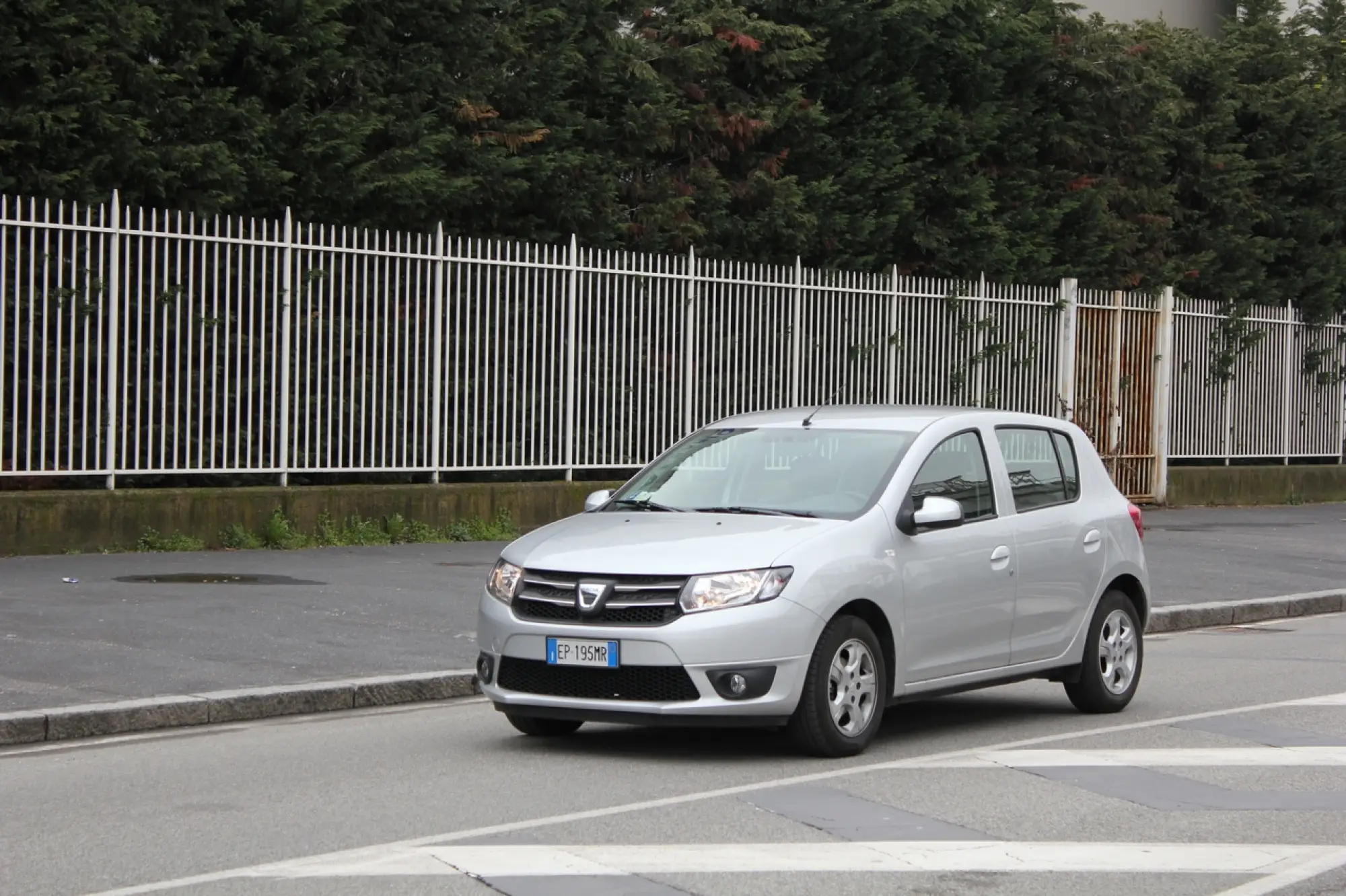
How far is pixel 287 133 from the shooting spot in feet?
56.1

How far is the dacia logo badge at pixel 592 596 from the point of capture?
27.6ft

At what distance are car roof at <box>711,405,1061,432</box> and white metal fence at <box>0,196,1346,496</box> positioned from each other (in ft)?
23.3

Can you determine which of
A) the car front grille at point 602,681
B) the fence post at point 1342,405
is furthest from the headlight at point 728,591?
the fence post at point 1342,405

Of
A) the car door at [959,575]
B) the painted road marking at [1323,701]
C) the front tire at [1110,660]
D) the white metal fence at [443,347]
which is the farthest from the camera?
the white metal fence at [443,347]

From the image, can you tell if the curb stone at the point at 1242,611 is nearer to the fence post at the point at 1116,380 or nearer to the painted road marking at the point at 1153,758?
the painted road marking at the point at 1153,758

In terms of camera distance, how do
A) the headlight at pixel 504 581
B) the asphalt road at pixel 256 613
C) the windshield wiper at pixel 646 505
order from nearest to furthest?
the headlight at pixel 504 581
the windshield wiper at pixel 646 505
the asphalt road at pixel 256 613

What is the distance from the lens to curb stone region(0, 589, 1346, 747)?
29.8ft

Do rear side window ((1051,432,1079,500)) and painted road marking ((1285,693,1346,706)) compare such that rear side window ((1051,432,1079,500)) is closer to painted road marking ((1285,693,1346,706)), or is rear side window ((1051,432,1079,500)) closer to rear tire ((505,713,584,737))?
painted road marking ((1285,693,1346,706))

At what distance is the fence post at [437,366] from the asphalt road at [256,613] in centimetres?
97

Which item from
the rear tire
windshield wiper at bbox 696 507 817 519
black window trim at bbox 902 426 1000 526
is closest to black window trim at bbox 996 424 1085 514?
black window trim at bbox 902 426 1000 526

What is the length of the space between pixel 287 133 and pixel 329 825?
1095 cm

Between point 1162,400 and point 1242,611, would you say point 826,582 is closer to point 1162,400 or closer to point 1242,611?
point 1242,611

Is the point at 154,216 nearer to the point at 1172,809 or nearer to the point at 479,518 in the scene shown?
the point at 479,518

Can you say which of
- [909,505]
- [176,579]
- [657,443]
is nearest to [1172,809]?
[909,505]
